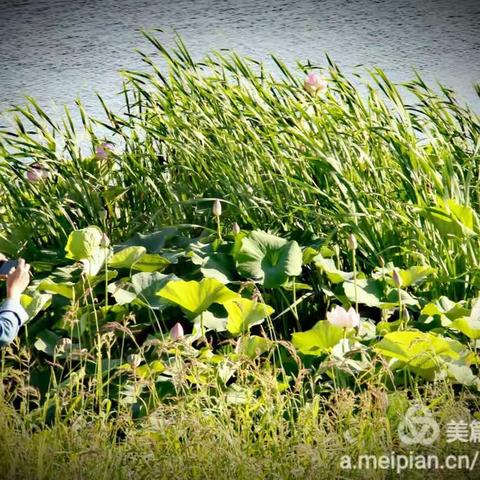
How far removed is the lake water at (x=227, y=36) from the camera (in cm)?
682

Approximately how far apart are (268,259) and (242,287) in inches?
13.8

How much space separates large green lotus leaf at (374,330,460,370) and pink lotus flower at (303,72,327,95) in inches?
60.3

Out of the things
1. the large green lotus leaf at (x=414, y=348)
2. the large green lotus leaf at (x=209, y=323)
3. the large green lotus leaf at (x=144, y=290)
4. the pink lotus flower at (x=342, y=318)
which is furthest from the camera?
the large green lotus leaf at (x=144, y=290)

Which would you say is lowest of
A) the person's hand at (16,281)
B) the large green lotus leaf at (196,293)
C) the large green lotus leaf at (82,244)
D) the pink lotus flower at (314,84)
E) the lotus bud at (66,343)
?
the lotus bud at (66,343)

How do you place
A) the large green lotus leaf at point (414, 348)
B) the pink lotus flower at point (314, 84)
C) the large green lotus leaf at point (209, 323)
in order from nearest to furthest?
the large green lotus leaf at point (414, 348) < the large green lotus leaf at point (209, 323) < the pink lotus flower at point (314, 84)

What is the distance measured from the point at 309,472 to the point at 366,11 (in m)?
7.93

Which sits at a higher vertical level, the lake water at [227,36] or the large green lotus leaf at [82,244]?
the large green lotus leaf at [82,244]

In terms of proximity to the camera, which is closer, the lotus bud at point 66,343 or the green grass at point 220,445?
the green grass at point 220,445

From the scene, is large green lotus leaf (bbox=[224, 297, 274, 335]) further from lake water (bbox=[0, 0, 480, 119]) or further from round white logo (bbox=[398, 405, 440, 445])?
lake water (bbox=[0, 0, 480, 119])

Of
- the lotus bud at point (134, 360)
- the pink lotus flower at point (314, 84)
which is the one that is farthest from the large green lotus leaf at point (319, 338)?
the pink lotus flower at point (314, 84)

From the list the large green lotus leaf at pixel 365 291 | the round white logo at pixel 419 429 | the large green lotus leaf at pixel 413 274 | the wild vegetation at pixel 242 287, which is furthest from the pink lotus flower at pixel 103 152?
the round white logo at pixel 419 429

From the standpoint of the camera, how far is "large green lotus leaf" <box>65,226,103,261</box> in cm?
279

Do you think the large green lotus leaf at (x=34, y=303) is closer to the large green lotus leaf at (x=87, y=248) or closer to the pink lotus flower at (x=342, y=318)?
the large green lotus leaf at (x=87, y=248)

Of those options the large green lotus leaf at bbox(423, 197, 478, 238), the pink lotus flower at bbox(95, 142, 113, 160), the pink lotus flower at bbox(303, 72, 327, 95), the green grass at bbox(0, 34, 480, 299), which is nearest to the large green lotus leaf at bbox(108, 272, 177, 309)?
the green grass at bbox(0, 34, 480, 299)
